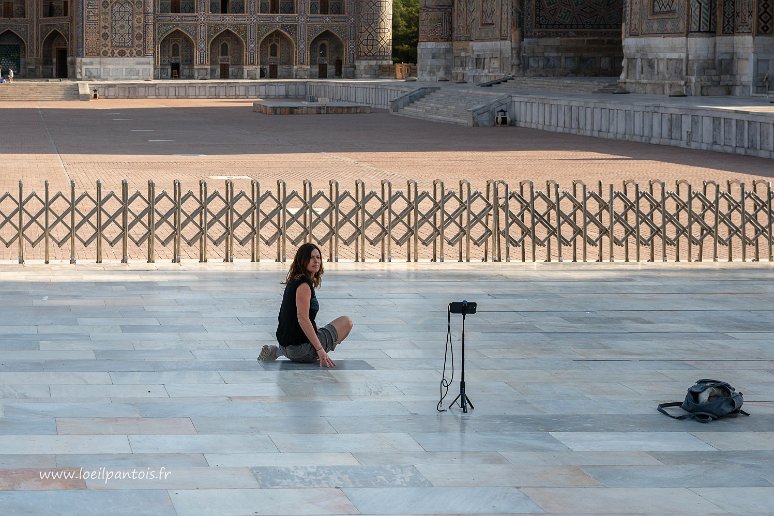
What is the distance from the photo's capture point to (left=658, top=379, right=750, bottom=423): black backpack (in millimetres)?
6836

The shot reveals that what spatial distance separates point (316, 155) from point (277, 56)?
143 ft

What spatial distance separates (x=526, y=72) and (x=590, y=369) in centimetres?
3836

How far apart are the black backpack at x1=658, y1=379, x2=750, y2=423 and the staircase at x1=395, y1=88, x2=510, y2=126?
31380 mm

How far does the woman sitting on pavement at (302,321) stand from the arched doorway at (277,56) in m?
61.9

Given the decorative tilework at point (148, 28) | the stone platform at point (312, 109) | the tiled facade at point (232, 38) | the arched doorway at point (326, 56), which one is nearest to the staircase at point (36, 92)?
the decorative tilework at point (148, 28)

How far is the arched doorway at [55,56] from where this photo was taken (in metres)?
69.2

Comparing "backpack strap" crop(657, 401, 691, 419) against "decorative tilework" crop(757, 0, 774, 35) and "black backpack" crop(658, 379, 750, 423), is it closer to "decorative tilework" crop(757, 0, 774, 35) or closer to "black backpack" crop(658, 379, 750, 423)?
"black backpack" crop(658, 379, 750, 423)

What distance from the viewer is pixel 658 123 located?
96.9 ft

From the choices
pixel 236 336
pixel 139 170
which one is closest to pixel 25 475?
pixel 236 336

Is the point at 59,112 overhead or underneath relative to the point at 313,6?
underneath

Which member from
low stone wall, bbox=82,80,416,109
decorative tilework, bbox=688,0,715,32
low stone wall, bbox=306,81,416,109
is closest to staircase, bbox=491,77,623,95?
decorative tilework, bbox=688,0,715,32

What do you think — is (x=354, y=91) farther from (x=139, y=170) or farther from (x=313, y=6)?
(x=139, y=170)

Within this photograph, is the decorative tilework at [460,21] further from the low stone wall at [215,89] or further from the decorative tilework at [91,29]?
the decorative tilework at [91,29]

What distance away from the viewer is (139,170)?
907 inches
